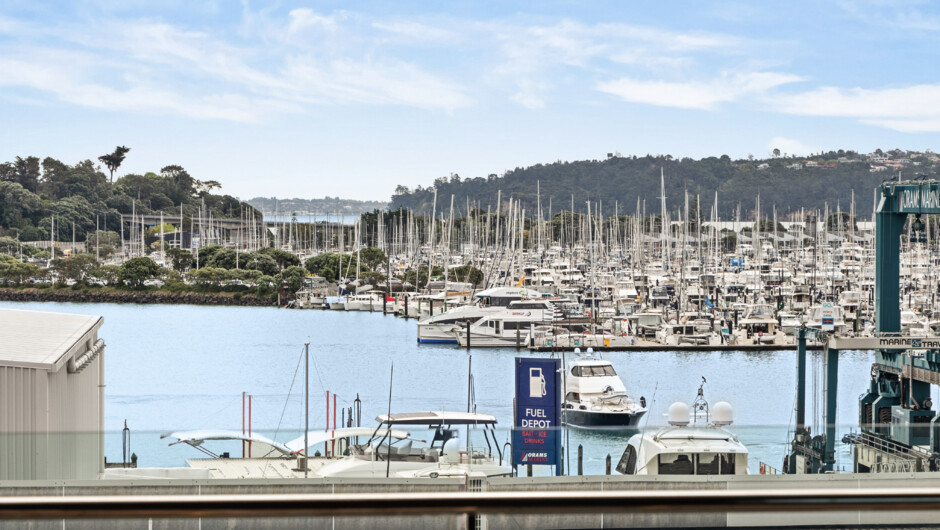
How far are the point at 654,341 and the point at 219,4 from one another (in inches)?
1893

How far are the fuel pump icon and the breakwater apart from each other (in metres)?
40.5

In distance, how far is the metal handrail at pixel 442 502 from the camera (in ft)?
5.29

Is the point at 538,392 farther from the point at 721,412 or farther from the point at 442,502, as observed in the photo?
the point at 442,502

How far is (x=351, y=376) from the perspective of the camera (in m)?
25.7

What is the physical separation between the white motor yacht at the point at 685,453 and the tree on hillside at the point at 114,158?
82932 mm

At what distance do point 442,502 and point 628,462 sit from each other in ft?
13.2

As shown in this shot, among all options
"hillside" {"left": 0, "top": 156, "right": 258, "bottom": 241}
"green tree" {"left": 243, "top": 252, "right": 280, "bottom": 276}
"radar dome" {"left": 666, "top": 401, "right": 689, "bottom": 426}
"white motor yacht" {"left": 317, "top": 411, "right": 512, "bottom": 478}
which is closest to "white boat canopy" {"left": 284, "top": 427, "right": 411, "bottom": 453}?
"white motor yacht" {"left": 317, "top": 411, "right": 512, "bottom": 478}

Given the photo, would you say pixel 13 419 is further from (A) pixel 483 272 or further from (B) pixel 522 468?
(A) pixel 483 272

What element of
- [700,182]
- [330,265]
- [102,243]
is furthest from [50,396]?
[700,182]

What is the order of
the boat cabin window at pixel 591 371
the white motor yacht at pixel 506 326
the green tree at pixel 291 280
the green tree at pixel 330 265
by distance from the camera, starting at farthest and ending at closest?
the green tree at pixel 330 265 < the green tree at pixel 291 280 < the white motor yacht at pixel 506 326 < the boat cabin window at pixel 591 371

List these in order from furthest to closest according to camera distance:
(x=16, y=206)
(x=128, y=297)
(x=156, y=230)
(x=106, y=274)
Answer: (x=156, y=230), (x=16, y=206), (x=106, y=274), (x=128, y=297)

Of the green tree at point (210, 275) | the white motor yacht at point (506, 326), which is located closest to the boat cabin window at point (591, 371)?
the white motor yacht at point (506, 326)

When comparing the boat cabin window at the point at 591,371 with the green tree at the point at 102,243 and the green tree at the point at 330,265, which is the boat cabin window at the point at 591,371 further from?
A: the green tree at the point at 102,243

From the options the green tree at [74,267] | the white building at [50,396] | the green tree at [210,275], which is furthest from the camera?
the green tree at [74,267]
